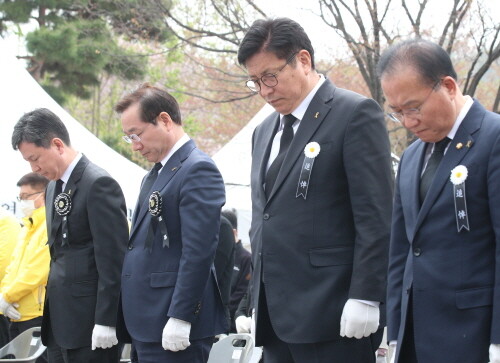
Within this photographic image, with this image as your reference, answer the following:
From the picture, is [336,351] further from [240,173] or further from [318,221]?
[240,173]

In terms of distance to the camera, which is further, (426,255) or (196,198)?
→ (196,198)

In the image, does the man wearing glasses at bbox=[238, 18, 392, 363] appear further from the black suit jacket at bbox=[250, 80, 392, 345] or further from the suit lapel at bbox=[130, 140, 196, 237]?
the suit lapel at bbox=[130, 140, 196, 237]

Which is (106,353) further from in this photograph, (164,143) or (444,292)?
(444,292)

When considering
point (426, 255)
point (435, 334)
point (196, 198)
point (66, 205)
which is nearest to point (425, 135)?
point (426, 255)

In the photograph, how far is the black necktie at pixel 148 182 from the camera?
4008mm

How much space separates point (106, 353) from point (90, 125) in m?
23.1

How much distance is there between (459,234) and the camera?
267 cm

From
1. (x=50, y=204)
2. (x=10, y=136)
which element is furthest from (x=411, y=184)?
(x=10, y=136)

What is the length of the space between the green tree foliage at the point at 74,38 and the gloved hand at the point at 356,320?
10.4 metres

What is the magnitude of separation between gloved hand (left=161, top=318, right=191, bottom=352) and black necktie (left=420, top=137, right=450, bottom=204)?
1311 mm

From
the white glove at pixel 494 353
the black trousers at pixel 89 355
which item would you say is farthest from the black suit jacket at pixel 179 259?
the white glove at pixel 494 353

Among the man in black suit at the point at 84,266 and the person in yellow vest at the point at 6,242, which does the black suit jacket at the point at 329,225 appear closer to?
the man in black suit at the point at 84,266

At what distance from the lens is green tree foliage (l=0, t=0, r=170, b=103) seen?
13961mm

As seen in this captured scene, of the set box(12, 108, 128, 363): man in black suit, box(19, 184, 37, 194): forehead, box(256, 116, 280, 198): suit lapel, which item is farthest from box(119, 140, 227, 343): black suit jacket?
box(19, 184, 37, 194): forehead
